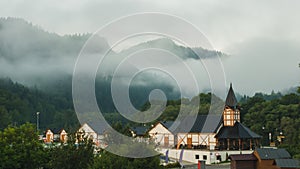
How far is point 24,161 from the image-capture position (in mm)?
27125

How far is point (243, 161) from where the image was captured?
34781 millimetres

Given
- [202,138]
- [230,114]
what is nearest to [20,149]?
[202,138]

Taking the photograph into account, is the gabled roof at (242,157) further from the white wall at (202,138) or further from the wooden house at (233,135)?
the white wall at (202,138)

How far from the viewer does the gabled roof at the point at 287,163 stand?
30.8m

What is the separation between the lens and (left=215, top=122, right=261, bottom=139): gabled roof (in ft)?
150

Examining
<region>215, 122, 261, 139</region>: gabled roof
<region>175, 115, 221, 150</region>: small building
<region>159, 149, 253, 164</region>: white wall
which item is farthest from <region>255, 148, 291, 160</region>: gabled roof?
<region>175, 115, 221, 150</region>: small building

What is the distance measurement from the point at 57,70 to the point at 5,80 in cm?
4244

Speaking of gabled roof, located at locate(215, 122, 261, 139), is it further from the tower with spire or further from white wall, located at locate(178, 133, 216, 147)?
white wall, located at locate(178, 133, 216, 147)

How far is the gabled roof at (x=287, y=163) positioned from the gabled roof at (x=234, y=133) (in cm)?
1245

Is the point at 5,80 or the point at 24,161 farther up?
the point at 5,80

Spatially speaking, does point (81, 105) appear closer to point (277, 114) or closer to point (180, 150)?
point (180, 150)

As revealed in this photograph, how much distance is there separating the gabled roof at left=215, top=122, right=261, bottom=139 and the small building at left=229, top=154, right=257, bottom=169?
407 inches

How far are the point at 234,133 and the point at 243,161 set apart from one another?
1148cm

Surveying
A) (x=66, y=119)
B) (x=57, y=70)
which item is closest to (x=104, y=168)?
(x=66, y=119)
